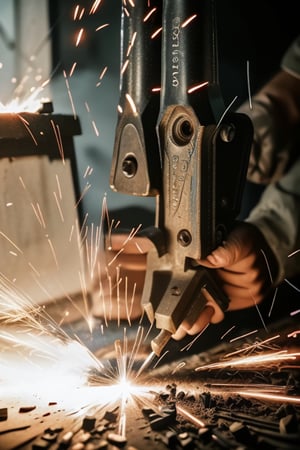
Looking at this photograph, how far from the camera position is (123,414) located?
1666 millimetres

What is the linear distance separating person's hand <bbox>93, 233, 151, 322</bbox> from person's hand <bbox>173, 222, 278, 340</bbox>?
399 millimetres

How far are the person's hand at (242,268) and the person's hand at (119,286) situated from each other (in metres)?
0.40

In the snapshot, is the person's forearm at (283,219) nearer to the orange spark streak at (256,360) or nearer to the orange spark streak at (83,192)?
the orange spark streak at (256,360)

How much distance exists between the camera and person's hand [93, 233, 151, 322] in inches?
91.7

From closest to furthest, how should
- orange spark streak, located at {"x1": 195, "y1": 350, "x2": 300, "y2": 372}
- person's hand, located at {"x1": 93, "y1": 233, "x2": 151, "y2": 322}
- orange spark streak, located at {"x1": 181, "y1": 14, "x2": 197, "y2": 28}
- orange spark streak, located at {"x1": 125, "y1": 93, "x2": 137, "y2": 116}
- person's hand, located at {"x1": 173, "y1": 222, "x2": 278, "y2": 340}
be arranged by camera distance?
orange spark streak, located at {"x1": 181, "y1": 14, "x2": 197, "y2": 28}
orange spark streak, located at {"x1": 125, "y1": 93, "x2": 137, "y2": 116}
person's hand, located at {"x1": 173, "y1": 222, "x2": 278, "y2": 340}
orange spark streak, located at {"x1": 195, "y1": 350, "x2": 300, "y2": 372}
person's hand, located at {"x1": 93, "y1": 233, "x2": 151, "y2": 322}

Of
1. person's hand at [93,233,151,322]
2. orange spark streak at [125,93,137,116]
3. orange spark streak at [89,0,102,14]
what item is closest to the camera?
orange spark streak at [125,93,137,116]

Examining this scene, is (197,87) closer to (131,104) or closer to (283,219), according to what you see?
(131,104)

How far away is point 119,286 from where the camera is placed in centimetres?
249

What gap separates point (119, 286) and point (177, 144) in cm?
112

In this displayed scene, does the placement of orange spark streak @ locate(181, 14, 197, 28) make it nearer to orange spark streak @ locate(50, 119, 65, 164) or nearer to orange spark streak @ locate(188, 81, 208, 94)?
orange spark streak @ locate(188, 81, 208, 94)

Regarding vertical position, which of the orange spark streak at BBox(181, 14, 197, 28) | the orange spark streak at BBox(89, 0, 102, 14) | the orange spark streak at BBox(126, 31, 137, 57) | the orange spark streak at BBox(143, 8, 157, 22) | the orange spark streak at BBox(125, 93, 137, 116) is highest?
the orange spark streak at BBox(89, 0, 102, 14)

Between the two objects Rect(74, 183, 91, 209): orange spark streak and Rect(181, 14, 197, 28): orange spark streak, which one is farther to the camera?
Rect(74, 183, 91, 209): orange spark streak

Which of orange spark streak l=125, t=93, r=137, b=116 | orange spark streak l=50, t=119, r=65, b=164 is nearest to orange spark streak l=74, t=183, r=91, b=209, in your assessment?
orange spark streak l=50, t=119, r=65, b=164

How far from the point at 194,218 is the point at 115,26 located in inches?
75.2
